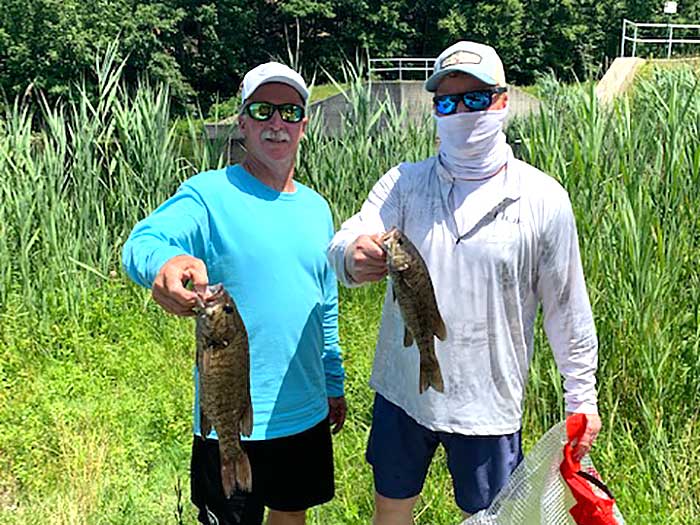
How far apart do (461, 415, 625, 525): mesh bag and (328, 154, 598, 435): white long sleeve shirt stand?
6.5 inches

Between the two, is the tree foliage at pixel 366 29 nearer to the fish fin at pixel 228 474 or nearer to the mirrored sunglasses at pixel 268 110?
the mirrored sunglasses at pixel 268 110

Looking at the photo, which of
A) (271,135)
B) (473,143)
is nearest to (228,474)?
(271,135)

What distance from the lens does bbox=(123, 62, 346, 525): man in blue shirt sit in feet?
7.84

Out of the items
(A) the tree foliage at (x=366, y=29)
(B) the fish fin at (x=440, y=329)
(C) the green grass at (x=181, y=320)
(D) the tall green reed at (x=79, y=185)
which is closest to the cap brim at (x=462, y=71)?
(B) the fish fin at (x=440, y=329)

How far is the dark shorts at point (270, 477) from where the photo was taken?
2.45 meters

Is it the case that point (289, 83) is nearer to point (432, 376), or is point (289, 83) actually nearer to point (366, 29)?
point (432, 376)

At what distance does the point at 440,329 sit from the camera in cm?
226

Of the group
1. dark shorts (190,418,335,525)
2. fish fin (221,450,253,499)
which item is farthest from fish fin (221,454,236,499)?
dark shorts (190,418,335,525)

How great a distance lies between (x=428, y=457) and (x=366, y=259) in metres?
0.87

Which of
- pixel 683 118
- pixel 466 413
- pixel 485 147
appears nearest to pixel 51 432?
pixel 466 413

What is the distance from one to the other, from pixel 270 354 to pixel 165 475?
6.30 ft

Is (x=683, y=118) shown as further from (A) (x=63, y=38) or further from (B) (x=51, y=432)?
(A) (x=63, y=38)

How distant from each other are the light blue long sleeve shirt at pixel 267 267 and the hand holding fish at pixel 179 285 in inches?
13.3

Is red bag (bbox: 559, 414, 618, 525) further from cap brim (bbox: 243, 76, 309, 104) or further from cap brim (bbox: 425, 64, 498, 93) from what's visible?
cap brim (bbox: 243, 76, 309, 104)
